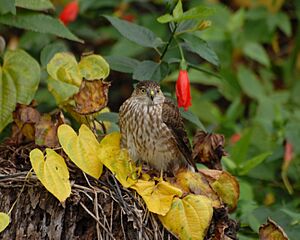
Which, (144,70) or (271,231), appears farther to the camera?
(144,70)

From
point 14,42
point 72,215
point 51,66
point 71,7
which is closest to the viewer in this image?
point 72,215

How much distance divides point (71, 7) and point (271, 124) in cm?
142

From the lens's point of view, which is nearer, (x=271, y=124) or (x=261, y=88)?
(x=271, y=124)

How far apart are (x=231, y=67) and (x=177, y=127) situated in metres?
3.06

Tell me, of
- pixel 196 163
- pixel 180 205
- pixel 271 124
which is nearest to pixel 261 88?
pixel 271 124

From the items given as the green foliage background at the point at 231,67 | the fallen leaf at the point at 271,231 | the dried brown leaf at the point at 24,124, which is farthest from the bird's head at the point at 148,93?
the fallen leaf at the point at 271,231

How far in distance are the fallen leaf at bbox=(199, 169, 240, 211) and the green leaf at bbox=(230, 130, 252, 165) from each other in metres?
0.98

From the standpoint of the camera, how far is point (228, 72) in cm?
686

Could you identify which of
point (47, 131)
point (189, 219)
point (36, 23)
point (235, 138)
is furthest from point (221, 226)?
point (235, 138)

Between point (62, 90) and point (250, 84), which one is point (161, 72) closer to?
point (62, 90)

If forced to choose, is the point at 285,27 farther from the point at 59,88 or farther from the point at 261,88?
the point at 59,88

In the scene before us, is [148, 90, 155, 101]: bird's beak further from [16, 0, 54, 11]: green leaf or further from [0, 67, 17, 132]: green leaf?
[16, 0, 54, 11]: green leaf

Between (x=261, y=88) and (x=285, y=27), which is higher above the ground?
(x=285, y=27)

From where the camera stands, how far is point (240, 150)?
5.23 metres
